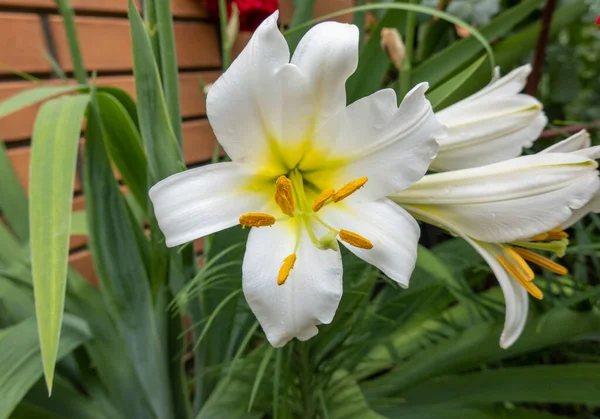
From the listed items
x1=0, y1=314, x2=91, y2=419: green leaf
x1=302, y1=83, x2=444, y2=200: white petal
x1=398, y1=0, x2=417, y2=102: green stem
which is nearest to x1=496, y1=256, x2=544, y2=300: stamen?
x1=302, y1=83, x2=444, y2=200: white petal

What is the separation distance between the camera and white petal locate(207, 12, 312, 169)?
0.83 ft

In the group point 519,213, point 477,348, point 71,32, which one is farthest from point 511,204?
point 71,32

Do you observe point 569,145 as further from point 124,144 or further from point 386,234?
point 124,144

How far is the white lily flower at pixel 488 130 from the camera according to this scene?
14.0 inches

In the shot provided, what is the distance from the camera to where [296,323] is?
0.89ft

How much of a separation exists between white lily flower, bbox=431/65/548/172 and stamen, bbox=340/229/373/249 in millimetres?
117

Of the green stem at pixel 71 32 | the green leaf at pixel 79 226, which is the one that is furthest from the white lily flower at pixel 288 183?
the green leaf at pixel 79 226

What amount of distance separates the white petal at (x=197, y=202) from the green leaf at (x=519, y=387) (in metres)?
0.34

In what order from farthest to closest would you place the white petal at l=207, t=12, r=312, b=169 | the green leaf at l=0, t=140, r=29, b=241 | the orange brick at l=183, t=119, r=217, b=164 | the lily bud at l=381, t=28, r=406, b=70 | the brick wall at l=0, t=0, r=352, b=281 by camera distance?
the orange brick at l=183, t=119, r=217, b=164 → the brick wall at l=0, t=0, r=352, b=281 → the green leaf at l=0, t=140, r=29, b=241 → the lily bud at l=381, t=28, r=406, b=70 → the white petal at l=207, t=12, r=312, b=169

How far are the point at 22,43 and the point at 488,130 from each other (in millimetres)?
697

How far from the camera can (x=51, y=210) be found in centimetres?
33

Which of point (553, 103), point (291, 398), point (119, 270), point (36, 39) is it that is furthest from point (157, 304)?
point (553, 103)

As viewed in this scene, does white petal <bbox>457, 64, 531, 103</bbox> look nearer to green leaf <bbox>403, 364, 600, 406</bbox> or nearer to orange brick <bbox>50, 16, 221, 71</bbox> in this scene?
green leaf <bbox>403, 364, 600, 406</bbox>

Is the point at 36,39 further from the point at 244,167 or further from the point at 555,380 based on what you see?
the point at 555,380
